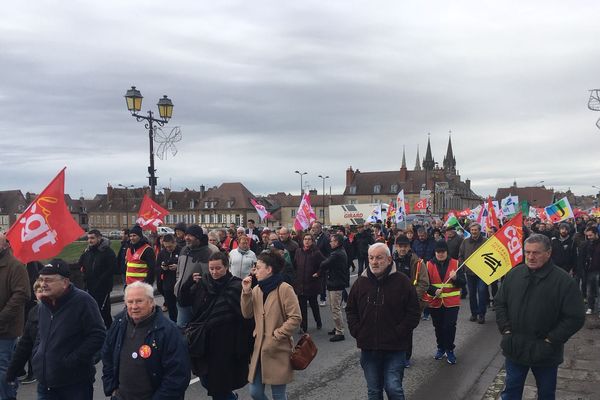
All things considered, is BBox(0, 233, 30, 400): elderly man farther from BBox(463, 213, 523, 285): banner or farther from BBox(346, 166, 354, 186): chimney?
BBox(346, 166, 354, 186): chimney

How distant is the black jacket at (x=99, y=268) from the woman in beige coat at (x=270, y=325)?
4.49 m

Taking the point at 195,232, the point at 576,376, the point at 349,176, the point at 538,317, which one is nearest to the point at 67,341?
the point at 195,232

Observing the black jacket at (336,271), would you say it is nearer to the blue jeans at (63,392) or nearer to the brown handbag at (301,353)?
the brown handbag at (301,353)

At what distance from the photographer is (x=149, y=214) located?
15242 mm

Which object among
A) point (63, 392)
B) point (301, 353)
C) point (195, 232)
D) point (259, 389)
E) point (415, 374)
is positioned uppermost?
point (195, 232)

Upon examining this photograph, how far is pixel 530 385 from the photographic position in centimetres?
643

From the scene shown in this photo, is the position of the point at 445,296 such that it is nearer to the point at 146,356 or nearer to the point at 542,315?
the point at 542,315

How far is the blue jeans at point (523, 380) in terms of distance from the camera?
181 inches

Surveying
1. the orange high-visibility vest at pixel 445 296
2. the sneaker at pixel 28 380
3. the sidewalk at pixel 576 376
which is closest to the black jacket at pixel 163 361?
the sneaker at pixel 28 380

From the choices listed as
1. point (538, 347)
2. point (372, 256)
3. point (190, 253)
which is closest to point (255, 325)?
point (372, 256)

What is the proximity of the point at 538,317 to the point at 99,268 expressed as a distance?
6597 millimetres

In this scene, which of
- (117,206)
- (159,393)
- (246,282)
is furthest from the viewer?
(117,206)

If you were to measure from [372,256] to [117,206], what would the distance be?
307ft

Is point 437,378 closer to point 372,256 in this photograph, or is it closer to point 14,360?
point 372,256
